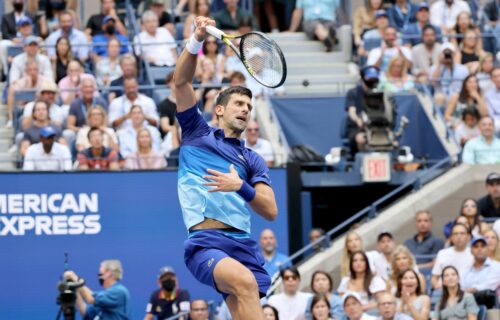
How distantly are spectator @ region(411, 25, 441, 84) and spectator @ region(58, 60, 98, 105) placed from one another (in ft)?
14.8

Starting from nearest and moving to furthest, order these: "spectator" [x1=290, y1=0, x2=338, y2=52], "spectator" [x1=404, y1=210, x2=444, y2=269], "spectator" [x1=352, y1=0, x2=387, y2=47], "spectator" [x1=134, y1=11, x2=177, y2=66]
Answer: "spectator" [x1=404, y1=210, x2=444, y2=269]
"spectator" [x1=134, y1=11, x2=177, y2=66]
"spectator" [x1=352, y1=0, x2=387, y2=47]
"spectator" [x1=290, y1=0, x2=338, y2=52]

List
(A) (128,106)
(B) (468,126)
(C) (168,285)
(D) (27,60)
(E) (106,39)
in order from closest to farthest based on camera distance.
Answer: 1. (C) (168,285)
2. (A) (128,106)
3. (B) (468,126)
4. (D) (27,60)
5. (E) (106,39)

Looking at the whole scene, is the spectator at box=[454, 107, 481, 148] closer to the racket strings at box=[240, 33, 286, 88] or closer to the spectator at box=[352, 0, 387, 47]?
the spectator at box=[352, 0, 387, 47]

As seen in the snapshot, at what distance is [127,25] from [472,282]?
302 inches

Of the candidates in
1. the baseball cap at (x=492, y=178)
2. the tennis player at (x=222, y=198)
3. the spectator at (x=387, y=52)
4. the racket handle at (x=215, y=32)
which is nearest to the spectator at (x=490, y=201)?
the baseball cap at (x=492, y=178)

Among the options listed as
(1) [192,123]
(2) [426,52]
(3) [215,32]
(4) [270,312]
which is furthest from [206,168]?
(2) [426,52]

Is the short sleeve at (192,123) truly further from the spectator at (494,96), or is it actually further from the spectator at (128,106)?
the spectator at (494,96)

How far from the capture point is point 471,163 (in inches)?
763

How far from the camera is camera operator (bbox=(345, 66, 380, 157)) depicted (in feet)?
64.6

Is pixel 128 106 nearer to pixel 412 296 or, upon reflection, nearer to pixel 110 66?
pixel 110 66

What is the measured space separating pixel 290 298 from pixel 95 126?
3443mm

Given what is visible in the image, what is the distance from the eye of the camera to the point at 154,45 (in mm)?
21328

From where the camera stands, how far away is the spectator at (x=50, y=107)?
1923 cm

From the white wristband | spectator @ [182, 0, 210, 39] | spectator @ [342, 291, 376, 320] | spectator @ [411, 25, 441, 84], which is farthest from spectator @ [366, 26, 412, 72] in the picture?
the white wristband
